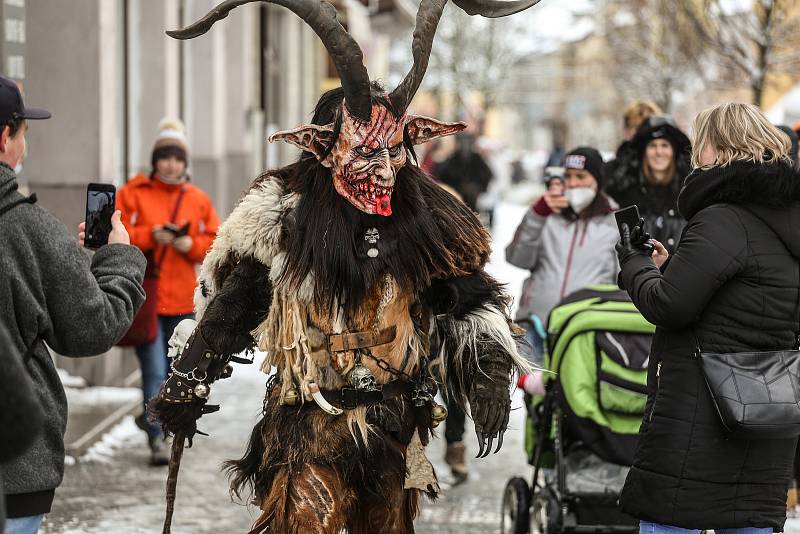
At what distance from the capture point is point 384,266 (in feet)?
13.3

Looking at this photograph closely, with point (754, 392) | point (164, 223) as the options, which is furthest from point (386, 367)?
point (164, 223)

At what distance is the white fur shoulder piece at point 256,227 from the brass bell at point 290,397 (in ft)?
1.42

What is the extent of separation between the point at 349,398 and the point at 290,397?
0.20m

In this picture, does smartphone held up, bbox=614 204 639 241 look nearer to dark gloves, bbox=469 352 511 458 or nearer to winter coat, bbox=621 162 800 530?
winter coat, bbox=621 162 800 530

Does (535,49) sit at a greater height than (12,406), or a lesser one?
greater

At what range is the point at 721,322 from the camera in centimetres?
388

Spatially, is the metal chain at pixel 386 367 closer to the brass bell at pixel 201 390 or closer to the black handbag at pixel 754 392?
the brass bell at pixel 201 390

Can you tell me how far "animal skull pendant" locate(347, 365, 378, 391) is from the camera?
405 centimetres

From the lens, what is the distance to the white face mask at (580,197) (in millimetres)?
6531

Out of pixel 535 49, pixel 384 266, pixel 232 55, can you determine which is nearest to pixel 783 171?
pixel 384 266

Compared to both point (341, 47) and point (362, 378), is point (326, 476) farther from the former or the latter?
point (341, 47)

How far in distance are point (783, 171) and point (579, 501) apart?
6.35 feet

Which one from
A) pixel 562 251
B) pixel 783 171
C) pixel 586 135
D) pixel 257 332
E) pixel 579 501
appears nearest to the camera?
pixel 783 171

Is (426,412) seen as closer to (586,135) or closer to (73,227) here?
(73,227)
